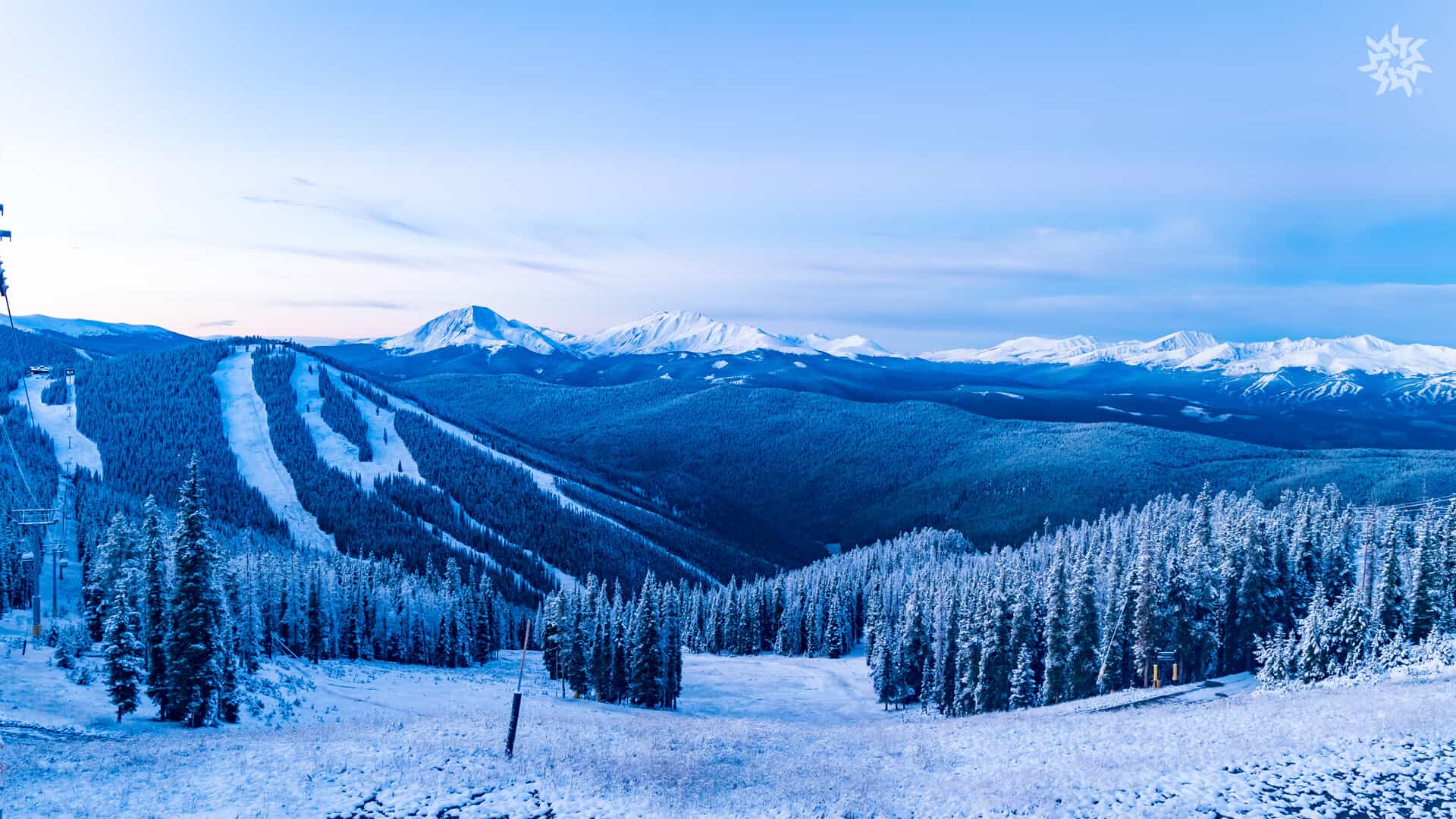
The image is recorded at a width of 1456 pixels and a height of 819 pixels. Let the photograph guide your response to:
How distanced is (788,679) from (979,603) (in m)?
34.7

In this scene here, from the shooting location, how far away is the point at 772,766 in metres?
26.8

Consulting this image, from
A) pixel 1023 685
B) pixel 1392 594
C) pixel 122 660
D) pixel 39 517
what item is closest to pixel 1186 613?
pixel 1392 594

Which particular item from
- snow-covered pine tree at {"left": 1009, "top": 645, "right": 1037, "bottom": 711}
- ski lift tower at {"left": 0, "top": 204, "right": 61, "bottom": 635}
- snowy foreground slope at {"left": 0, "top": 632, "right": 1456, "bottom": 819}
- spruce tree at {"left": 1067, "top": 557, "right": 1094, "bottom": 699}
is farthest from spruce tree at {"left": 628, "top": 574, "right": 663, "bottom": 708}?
ski lift tower at {"left": 0, "top": 204, "right": 61, "bottom": 635}

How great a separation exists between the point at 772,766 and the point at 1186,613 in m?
47.3

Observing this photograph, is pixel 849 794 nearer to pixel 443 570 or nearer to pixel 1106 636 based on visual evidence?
pixel 1106 636

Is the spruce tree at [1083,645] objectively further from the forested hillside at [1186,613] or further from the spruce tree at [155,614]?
the spruce tree at [155,614]

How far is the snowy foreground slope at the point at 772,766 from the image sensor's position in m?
20.8

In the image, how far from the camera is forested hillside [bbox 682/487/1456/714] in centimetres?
5334

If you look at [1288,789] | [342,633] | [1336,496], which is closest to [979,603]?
[1288,789]

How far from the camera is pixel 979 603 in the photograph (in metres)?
68.6

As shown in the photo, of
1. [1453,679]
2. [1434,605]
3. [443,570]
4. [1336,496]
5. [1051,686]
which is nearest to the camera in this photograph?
[1453,679]

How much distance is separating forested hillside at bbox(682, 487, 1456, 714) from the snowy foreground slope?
19.8 m

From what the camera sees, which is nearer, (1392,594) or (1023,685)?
(1392,594)

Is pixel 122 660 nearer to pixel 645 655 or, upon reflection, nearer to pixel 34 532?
pixel 34 532
